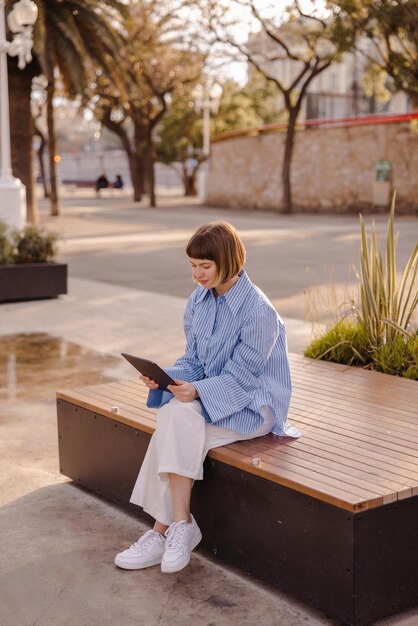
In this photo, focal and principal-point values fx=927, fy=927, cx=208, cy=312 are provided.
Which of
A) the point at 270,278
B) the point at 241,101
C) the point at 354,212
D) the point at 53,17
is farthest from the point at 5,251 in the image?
the point at 241,101

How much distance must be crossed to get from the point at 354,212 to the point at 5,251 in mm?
21301

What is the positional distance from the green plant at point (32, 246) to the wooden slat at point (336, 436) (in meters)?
6.28

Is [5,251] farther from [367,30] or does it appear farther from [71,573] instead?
[367,30]

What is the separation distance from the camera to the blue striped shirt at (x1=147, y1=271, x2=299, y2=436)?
3.62 m

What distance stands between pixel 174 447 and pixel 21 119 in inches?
752

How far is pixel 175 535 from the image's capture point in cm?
355

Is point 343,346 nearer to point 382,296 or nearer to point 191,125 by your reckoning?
point 382,296

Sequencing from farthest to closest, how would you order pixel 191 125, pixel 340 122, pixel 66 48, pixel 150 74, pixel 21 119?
pixel 191 125 < pixel 150 74 < pixel 340 122 < pixel 21 119 < pixel 66 48

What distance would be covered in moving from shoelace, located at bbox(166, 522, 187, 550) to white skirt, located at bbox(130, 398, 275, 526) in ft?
0.28

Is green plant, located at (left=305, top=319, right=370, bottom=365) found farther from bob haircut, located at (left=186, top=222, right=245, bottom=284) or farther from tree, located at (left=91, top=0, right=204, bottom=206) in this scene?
tree, located at (left=91, top=0, right=204, bottom=206)

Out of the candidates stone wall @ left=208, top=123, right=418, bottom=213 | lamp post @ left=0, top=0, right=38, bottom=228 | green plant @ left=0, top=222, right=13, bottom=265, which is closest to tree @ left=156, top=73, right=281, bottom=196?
stone wall @ left=208, top=123, right=418, bottom=213

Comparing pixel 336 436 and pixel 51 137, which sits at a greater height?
pixel 51 137

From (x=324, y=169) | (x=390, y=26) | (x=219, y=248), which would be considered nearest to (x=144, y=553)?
(x=219, y=248)

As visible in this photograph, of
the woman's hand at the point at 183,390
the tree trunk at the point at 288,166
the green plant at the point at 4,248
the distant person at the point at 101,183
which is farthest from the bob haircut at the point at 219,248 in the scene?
the distant person at the point at 101,183
